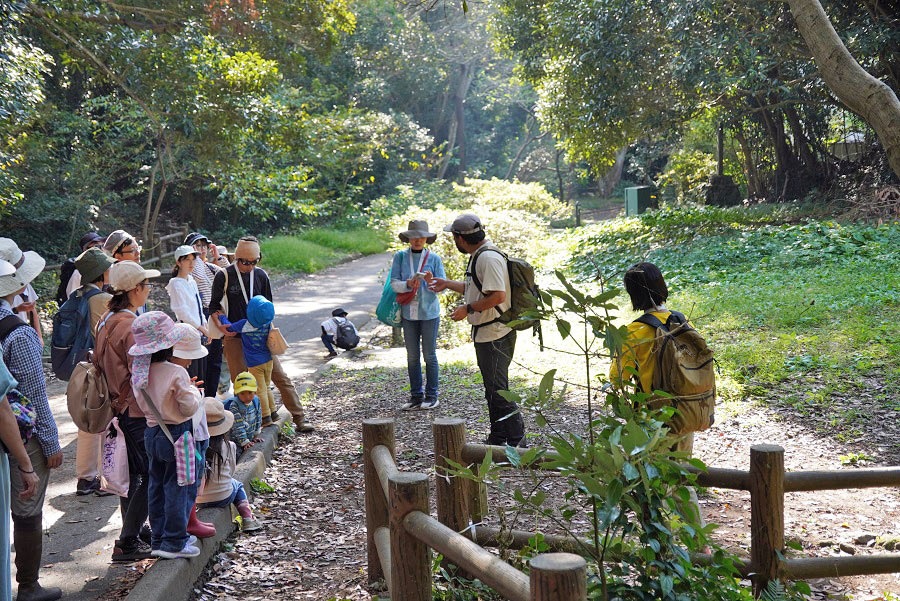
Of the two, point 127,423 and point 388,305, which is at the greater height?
point 388,305

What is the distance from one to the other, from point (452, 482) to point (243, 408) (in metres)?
Result: 2.91

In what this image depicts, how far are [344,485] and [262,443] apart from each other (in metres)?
0.91

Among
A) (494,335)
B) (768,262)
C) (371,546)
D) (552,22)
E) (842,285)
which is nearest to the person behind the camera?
(371,546)

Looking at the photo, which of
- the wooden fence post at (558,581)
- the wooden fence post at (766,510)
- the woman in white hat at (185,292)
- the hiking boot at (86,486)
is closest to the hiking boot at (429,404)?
the woman in white hat at (185,292)

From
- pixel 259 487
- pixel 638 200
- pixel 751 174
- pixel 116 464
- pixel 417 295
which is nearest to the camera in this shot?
pixel 116 464

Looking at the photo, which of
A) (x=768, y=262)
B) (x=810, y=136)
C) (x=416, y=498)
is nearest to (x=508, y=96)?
(x=810, y=136)

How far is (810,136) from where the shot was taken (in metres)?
20.6

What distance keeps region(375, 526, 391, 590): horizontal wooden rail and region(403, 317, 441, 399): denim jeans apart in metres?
3.79

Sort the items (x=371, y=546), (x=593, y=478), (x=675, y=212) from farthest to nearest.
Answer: (x=675, y=212) → (x=371, y=546) → (x=593, y=478)

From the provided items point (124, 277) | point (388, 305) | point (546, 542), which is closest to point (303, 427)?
point (388, 305)

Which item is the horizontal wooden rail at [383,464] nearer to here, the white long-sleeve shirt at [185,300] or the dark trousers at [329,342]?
the white long-sleeve shirt at [185,300]

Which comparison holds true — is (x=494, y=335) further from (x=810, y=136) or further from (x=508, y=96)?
(x=508, y=96)

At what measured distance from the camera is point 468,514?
401 centimetres

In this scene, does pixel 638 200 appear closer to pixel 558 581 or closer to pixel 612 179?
pixel 612 179
